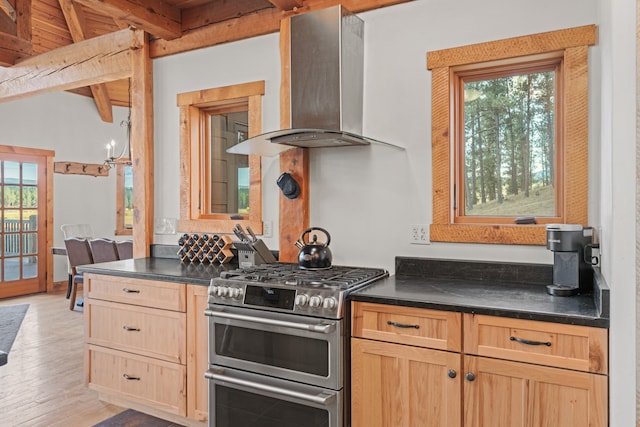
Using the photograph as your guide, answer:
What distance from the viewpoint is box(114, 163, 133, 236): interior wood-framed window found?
291 inches

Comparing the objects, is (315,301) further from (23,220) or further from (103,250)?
(23,220)

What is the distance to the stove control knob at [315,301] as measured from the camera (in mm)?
2032

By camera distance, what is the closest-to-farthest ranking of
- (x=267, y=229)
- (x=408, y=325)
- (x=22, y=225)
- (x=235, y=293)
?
1. (x=408, y=325)
2. (x=235, y=293)
3. (x=267, y=229)
4. (x=22, y=225)

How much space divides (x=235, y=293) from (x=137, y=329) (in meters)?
0.84

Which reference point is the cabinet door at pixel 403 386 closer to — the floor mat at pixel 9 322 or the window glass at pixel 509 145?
the window glass at pixel 509 145

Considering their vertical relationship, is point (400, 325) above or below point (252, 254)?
below

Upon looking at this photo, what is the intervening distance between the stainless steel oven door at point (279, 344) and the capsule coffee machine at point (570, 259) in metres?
0.97

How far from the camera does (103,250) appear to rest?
16.9 feet

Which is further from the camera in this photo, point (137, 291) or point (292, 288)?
point (137, 291)

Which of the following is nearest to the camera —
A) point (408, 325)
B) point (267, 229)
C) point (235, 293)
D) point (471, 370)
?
point (471, 370)

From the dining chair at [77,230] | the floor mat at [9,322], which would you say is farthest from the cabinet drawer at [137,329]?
the dining chair at [77,230]

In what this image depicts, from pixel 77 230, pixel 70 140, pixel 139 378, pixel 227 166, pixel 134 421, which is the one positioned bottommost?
pixel 134 421

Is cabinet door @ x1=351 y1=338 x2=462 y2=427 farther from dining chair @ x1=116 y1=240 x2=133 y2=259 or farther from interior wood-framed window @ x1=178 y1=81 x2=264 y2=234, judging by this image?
dining chair @ x1=116 y1=240 x2=133 y2=259

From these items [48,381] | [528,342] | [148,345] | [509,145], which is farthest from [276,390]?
[48,381]
